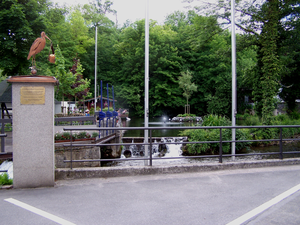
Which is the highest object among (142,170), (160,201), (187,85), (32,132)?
(187,85)

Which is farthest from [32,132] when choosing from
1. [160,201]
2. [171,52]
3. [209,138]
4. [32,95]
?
[171,52]

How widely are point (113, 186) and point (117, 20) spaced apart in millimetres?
71810

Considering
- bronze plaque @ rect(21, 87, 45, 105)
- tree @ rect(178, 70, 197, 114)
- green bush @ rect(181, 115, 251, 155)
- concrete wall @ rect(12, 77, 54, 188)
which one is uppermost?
tree @ rect(178, 70, 197, 114)

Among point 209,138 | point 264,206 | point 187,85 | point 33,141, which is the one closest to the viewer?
point 264,206

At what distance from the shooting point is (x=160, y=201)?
436 centimetres

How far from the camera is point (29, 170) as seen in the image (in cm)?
501

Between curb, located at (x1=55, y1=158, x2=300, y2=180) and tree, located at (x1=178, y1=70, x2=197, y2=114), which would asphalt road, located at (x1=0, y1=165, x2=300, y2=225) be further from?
tree, located at (x1=178, y1=70, x2=197, y2=114)

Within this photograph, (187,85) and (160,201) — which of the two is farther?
(187,85)

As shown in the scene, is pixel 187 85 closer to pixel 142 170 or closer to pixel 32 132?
pixel 142 170

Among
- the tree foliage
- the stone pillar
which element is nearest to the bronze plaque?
the stone pillar

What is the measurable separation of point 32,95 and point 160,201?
3263mm

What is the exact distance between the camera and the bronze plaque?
16.5ft

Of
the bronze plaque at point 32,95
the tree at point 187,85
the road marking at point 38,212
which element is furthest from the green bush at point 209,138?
the tree at point 187,85

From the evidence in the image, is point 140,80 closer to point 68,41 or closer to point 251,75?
point 68,41
